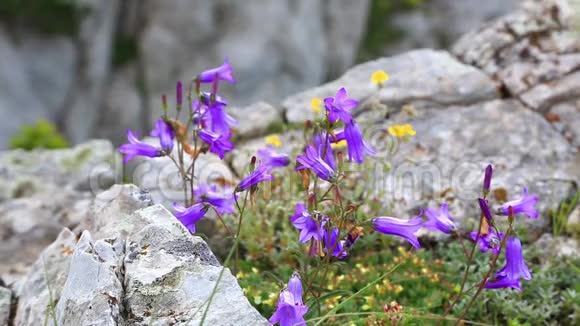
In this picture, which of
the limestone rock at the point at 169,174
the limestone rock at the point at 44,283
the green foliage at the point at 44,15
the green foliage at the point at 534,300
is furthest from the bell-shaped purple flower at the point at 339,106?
the green foliage at the point at 44,15

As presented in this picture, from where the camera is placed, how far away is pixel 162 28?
15883mm

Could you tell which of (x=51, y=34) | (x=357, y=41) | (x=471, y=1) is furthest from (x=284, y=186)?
Answer: (x=471, y=1)

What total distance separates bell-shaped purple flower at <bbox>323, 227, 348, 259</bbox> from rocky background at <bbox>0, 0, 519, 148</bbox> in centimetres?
1283

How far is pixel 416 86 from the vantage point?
4.90 metres

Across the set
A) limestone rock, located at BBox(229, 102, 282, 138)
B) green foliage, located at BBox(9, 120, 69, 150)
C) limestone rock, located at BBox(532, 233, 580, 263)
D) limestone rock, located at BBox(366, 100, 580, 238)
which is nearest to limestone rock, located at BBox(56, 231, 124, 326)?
limestone rock, located at BBox(366, 100, 580, 238)

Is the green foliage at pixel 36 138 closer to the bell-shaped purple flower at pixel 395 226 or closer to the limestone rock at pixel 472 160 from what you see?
the limestone rock at pixel 472 160

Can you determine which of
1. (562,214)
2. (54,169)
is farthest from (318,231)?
(54,169)

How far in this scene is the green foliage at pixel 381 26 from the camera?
19.2 m

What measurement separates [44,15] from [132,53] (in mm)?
2416

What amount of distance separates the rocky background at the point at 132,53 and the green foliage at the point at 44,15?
0.07 ft

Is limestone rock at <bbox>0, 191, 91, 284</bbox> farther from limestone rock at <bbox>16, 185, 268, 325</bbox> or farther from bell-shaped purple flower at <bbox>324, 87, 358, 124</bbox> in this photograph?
bell-shaped purple flower at <bbox>324, 87, 358, 124</bbox>

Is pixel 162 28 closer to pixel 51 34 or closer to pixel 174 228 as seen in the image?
pixel 51 34

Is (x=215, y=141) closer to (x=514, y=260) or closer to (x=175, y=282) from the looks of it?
(x=175, y=282)

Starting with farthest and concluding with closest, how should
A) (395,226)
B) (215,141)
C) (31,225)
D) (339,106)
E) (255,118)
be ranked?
(255,118)
(31,225)
(215,141)
(339,106)
(395,226)
